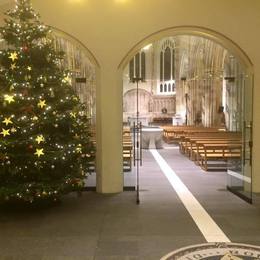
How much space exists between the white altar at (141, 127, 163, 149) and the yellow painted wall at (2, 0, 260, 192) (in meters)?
8.86

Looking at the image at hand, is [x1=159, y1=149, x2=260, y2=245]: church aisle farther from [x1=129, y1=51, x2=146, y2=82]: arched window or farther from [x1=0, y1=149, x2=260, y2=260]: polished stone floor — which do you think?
[x1=129, y1=51, x2=146, y2=82]: arched window

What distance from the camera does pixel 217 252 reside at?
470 cm

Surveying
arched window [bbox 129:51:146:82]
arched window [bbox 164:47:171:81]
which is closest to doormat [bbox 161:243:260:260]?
arched window [bbox 164:47:171:81]

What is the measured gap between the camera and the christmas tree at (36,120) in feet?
20.2

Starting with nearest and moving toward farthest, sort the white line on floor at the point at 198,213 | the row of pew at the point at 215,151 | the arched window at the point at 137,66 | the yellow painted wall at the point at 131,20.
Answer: the white line on floor at the point at 198,213
the yellow painted wall at the point at 131,20
the row of pew at the point at 215,151
the arched window at the point at 137,66

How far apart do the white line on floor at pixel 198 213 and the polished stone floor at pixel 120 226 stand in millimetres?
94

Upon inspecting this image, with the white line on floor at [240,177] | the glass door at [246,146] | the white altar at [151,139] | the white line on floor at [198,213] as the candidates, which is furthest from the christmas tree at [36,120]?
the white altar at [151,139]

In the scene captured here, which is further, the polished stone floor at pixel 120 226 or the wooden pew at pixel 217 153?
the wooden pew at pixel 217 153

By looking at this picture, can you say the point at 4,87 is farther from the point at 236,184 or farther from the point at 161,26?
A: the point at 236,184

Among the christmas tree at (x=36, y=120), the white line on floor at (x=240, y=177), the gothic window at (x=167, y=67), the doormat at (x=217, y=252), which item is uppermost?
the gothic window at (x=167, y=67)

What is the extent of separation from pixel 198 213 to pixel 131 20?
4.02 meters

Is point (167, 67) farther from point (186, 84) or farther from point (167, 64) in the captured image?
point (186, 84)

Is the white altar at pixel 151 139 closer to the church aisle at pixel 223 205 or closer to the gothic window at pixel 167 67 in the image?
the church aisle at pixel 223 205

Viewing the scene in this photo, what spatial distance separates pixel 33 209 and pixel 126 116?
1052 inches
